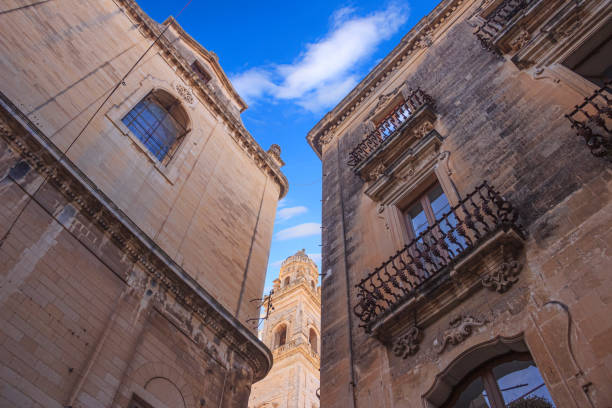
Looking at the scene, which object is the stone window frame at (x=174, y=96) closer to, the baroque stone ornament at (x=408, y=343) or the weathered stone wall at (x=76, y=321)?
the weathered stone wall at (x=76, y=321)

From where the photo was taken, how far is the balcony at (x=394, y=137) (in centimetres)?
1016

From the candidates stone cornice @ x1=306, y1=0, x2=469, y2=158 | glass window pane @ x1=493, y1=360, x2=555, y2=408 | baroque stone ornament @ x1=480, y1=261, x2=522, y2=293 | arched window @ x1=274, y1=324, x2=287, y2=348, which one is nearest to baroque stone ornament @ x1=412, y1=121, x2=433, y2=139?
stone cornice @ x1=306, y1=0, x2=469, y2=158

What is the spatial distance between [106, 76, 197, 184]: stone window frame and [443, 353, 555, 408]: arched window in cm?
901

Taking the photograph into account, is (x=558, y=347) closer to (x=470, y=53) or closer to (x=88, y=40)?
(x=470, y=53)

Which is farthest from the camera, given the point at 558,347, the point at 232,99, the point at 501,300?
the point at 232,99

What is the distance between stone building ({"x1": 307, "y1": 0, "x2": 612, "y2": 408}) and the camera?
219 inches

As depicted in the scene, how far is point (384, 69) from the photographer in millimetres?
13953

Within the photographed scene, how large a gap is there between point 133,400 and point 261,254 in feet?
23.7

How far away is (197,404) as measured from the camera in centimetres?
966

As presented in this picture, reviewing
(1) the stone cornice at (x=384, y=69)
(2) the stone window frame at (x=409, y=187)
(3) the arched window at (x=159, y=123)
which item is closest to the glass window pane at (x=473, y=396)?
(2) the stone window frame at (x=409, y=187)

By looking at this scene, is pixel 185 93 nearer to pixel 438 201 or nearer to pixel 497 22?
pixel 497 22

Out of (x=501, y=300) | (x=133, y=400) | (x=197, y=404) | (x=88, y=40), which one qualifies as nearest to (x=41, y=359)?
(x=133, y=400)

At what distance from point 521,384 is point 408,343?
1.72 m

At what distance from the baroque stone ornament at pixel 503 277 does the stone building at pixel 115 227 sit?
598cm
